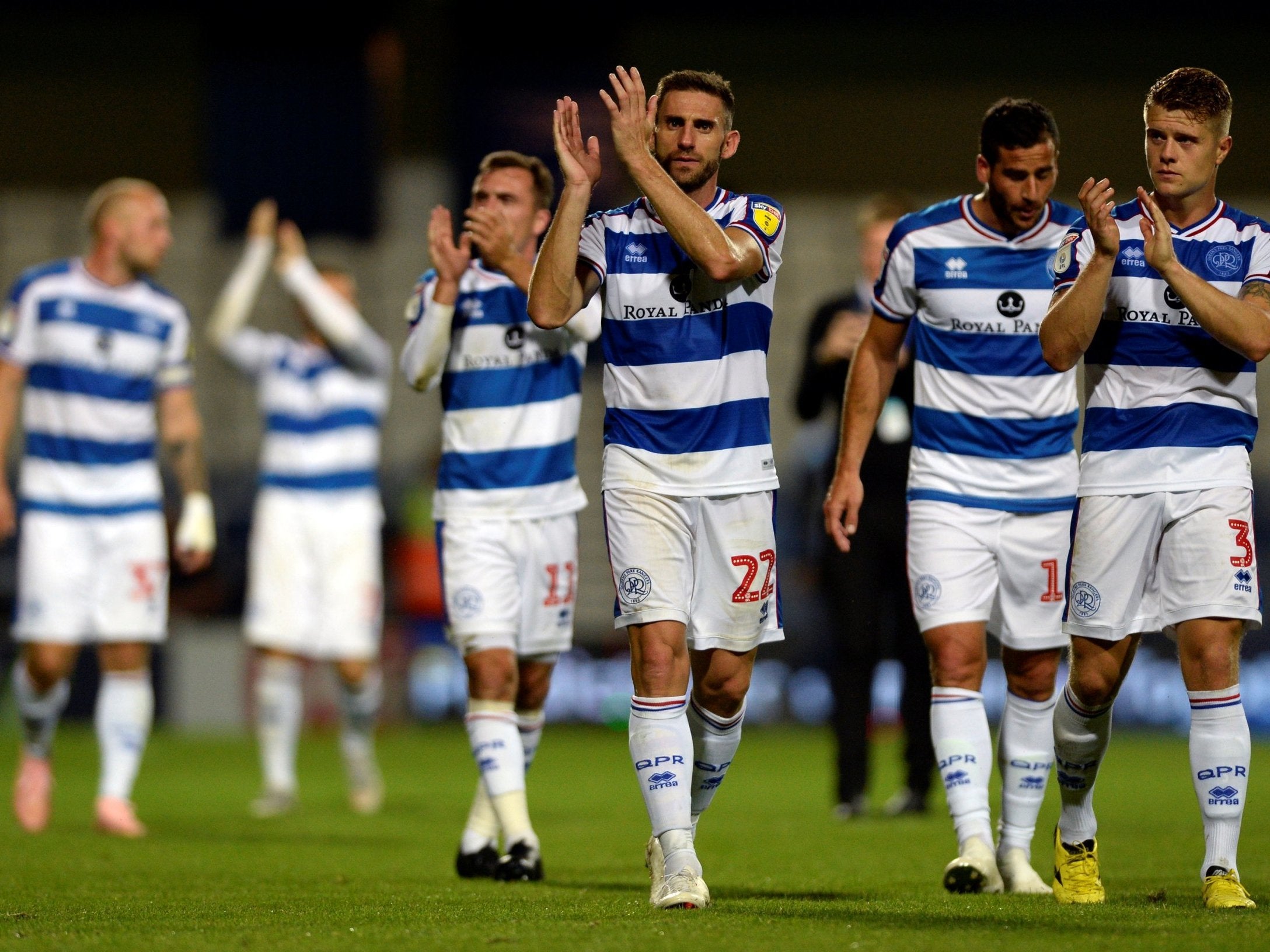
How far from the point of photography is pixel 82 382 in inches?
327

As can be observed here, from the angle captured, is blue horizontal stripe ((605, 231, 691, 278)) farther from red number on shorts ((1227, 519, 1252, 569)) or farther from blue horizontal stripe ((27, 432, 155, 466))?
blue horizontal stripe ((27, 432, 155, 466))

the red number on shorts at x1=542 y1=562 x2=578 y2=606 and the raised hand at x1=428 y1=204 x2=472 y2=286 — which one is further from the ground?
the raised hand at x1=428 y1=204 x2=472 y2=286

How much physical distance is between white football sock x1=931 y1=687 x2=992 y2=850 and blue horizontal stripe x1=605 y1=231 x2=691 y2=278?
1.51 m

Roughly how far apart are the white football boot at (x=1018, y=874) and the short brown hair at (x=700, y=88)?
2.32 metres

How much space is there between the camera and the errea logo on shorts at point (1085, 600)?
5.20 metres

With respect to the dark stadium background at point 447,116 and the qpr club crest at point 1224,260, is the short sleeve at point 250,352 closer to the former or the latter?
the dark stadium background at point 447,116

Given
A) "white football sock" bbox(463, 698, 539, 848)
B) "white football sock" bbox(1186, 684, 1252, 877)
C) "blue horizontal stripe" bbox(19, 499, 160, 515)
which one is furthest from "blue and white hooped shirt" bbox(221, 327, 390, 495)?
"white football sock" bbox(1186, 684, 1252, 877)

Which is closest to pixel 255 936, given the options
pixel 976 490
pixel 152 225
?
pixel 976 490

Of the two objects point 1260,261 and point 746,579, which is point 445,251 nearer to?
point 746,579

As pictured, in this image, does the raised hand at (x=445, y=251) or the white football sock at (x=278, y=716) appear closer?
the raised hand at (x=445, y=251)

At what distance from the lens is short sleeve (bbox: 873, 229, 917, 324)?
5.79 meters

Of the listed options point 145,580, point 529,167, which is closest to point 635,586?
point 529,167

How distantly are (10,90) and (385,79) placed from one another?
14.8 feet

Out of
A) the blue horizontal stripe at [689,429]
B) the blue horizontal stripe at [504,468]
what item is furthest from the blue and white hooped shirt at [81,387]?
the blue horizontal stripe at [689,429]
